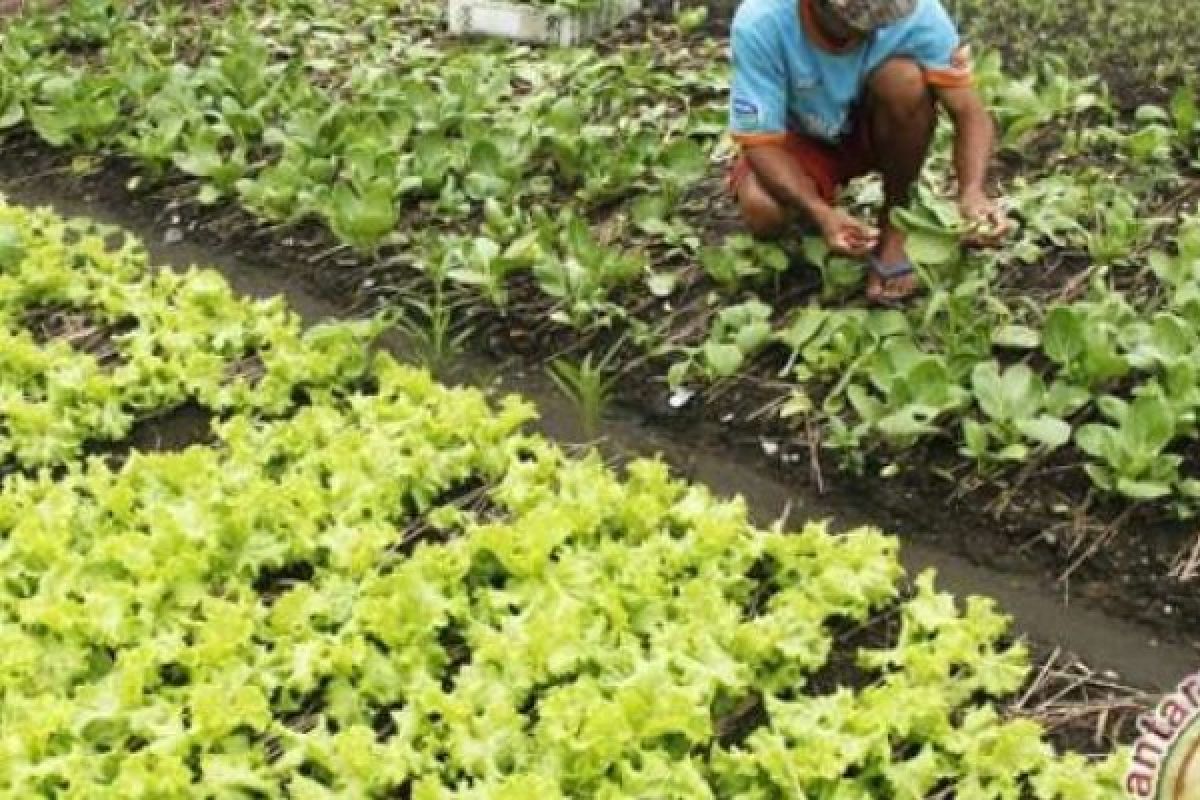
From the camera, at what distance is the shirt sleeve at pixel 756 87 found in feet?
14.2

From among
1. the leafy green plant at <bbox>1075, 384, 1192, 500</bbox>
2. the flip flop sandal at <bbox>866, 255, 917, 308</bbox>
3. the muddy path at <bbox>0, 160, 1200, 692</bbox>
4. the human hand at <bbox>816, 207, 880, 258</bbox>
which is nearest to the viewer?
the muddy path at <bbox>0, 160, 1200, 692</bbox>

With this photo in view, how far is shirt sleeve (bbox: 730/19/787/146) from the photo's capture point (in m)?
4.33

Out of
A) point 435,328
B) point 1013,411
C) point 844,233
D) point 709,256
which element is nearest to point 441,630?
point 435,328

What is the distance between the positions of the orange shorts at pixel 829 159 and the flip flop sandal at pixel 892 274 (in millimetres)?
256

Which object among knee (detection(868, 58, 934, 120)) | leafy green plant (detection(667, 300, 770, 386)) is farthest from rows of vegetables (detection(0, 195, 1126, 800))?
knee (detection(868, 58, 934, 120))

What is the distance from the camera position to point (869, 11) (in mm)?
4141

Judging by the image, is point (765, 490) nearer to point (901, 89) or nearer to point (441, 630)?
point (441, 630)

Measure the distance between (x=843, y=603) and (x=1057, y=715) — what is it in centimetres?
47

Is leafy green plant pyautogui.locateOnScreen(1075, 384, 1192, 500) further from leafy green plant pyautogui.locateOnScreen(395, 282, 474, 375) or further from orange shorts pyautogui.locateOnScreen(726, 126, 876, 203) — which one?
leafy green plant pyautogui.locateOnScreen(395, 282, 474, 375)

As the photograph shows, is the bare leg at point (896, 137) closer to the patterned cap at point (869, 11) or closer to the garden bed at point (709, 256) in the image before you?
the garden bed at point (709, 256)

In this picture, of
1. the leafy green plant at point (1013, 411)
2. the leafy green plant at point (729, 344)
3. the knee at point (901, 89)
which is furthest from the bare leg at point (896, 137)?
the leafy green plant at point (1013, 411)

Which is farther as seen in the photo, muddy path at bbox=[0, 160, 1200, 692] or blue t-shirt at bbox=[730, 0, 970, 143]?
blue t-shirt at bbox=[730, 0, 970, 143]

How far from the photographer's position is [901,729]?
3137 mm

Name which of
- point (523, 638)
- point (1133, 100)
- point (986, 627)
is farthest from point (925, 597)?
point (1133, 100)
